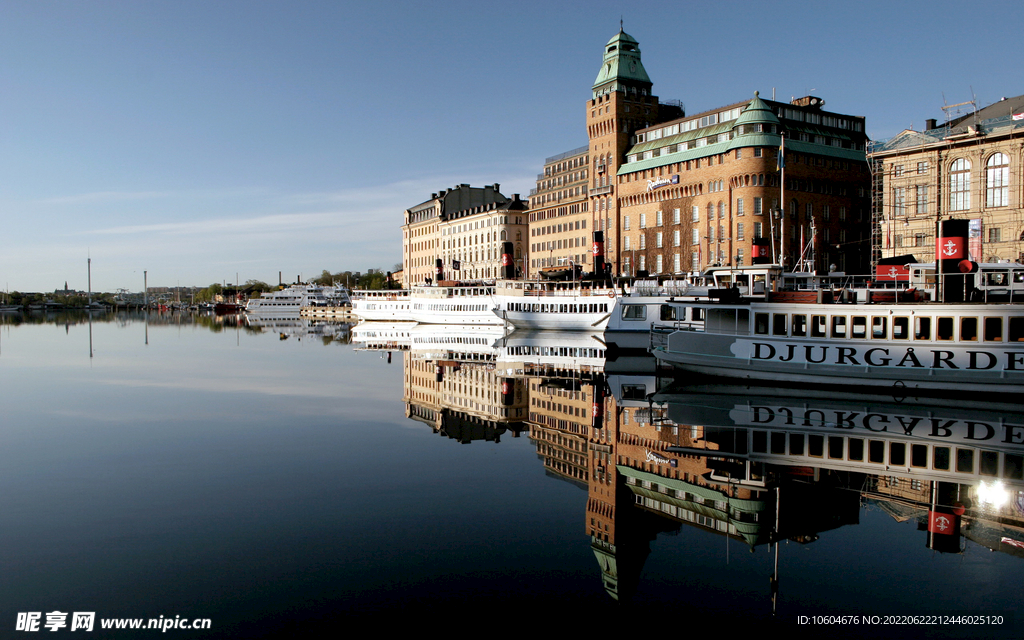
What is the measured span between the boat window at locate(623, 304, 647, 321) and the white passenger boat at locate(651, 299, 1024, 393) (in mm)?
19241

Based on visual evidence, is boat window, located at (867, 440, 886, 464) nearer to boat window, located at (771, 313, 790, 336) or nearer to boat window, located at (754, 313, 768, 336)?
boat window, located at (771, 313, 790, 336)

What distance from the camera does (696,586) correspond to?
12.4 m

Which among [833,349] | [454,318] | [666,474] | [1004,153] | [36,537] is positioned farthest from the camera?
[454,318]

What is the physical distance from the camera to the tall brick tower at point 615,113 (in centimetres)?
10838

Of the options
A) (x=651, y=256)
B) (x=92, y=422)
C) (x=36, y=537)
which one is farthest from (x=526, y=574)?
(x=651, y=256)

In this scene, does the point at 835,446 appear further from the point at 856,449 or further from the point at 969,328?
the point at 969,328

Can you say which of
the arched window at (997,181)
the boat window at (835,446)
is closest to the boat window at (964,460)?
the boat window at (835,446)

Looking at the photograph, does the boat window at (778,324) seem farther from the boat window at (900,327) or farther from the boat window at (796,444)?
A: the boat window at (796,444)

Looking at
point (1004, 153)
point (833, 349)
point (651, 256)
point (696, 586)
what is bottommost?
point (696, 586)

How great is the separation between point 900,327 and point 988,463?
14.0m

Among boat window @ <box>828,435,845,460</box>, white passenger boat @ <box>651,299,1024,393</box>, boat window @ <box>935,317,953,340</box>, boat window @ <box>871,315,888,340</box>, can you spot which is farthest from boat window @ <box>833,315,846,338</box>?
boat window @ <box>828,435,845,460</box>

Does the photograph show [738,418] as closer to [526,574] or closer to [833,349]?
[833,349]

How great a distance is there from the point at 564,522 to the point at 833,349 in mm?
23239

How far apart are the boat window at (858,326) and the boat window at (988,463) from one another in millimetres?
12990
